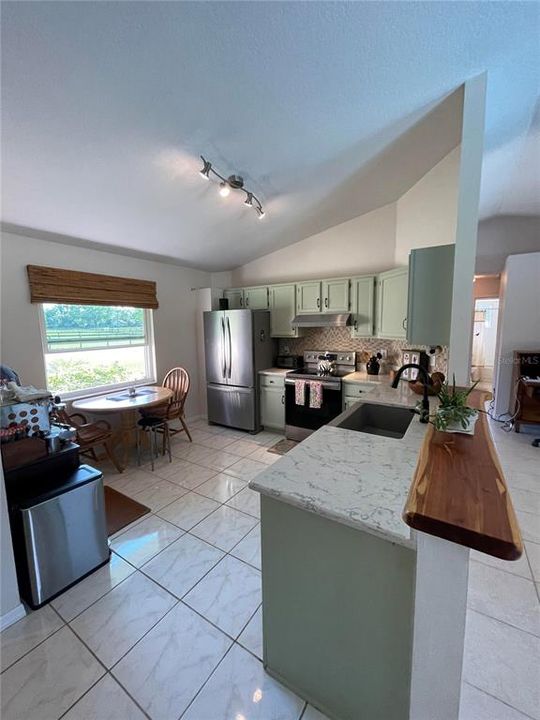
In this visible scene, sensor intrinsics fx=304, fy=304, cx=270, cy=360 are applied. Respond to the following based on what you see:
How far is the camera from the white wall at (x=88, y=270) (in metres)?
2.87

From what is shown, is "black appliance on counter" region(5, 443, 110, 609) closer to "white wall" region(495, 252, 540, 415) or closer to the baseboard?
the baseboard

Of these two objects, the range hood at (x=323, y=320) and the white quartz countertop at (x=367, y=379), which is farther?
the range hood at (x=323, y=320)

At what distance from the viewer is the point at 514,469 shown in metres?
3.09

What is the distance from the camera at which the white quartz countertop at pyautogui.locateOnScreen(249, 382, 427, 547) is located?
0.99 m

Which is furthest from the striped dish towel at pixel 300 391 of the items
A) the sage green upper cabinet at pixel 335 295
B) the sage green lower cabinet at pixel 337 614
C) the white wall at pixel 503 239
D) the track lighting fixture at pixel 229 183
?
the white wall at pixel 503 239

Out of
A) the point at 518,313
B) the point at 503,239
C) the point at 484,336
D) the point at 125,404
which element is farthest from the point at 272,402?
the point at 484,336

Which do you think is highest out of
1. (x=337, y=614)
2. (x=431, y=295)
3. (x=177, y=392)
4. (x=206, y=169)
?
(x=206, y=169)

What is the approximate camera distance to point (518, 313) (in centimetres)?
430

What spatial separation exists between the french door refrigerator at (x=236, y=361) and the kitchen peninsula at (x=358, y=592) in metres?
2.78

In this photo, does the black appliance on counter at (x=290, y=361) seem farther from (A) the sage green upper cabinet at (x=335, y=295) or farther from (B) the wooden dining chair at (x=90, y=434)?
(B) the wooden dining chair at (x=90, y=434)

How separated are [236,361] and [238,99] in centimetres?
295

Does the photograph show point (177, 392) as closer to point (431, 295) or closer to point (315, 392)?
point (315, 392)

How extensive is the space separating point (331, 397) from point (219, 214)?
234 cm

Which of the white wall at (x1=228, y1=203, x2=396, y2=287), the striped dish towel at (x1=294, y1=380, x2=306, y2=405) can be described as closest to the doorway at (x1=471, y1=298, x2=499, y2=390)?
the white wall at (x1=228, y1=203, x2=396, y2=287)
